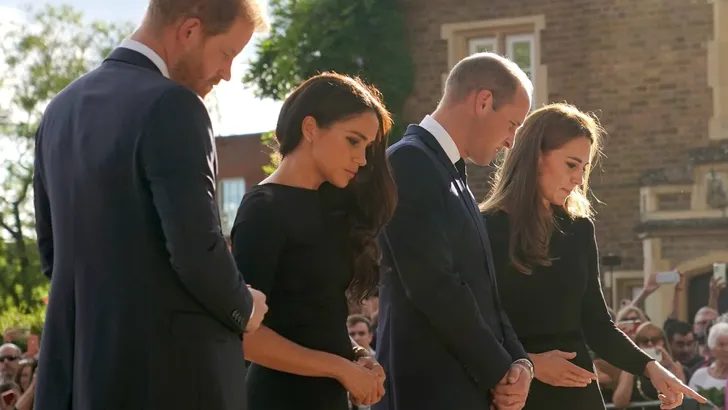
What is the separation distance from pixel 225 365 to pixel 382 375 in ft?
2.26

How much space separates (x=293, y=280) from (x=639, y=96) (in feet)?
50.6

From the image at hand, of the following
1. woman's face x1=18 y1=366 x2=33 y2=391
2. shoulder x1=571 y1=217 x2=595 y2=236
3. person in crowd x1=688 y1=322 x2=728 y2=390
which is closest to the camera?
shoulder x1=571 y1=217 x2=595 y2=236

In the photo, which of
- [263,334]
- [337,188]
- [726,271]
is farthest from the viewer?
[726,271]

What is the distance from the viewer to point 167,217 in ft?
8.39

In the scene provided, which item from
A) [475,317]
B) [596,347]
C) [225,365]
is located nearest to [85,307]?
[225,365]

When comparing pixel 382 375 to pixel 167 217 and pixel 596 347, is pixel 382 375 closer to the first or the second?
pixel 167 217

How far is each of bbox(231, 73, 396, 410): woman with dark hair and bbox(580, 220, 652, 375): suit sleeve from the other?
52.0 inches

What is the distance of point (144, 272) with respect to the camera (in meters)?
2.59

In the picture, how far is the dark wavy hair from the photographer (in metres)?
3.29

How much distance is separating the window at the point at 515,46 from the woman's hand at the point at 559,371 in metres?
14.9

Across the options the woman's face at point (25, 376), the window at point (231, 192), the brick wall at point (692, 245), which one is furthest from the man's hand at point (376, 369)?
the window at point (231, 192)

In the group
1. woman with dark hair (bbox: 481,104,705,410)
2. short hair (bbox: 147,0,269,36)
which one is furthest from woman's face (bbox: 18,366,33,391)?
short hair (bbox: 147,0,269,36)

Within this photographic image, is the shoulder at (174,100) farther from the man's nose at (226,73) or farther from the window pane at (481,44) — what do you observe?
the window pane at (481,44)

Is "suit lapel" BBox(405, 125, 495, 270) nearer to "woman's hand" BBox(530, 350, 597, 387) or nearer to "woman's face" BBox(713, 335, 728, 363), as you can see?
"woman's hand" BBox(530, 350, 597, 387)
